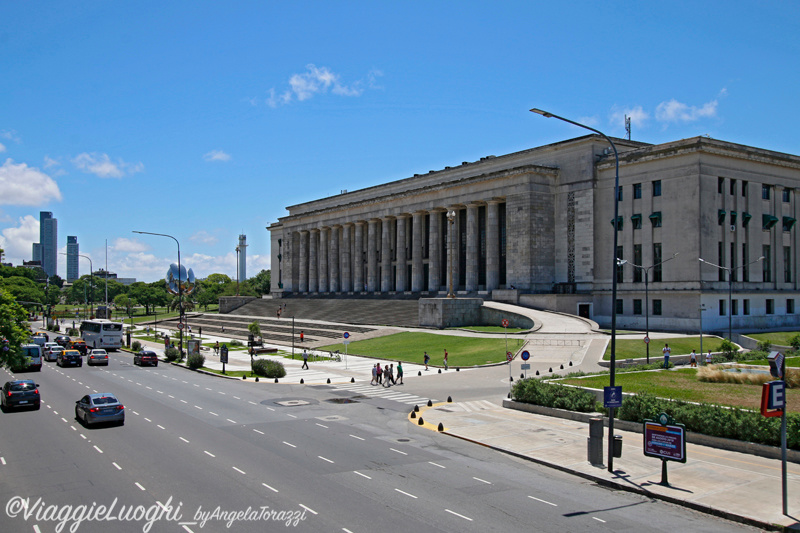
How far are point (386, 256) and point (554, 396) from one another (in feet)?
225

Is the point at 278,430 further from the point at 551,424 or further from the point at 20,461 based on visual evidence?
the point at 551,424

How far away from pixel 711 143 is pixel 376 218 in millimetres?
51170

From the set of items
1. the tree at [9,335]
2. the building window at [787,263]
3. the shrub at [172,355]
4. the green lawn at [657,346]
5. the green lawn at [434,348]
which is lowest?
the shrub at [172,355]

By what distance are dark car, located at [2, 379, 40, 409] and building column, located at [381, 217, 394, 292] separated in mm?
67337

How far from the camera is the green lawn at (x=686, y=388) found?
79.8 feet

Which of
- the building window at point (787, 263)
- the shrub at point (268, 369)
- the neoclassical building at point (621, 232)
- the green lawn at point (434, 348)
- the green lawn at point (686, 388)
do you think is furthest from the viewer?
the building window at point (787, 263)

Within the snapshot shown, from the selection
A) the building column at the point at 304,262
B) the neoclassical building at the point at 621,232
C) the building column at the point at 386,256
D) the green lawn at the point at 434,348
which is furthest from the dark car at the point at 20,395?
the building column at the point at 304,262

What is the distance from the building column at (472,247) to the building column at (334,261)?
1382 inches

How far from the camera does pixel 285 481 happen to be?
16.0 metres

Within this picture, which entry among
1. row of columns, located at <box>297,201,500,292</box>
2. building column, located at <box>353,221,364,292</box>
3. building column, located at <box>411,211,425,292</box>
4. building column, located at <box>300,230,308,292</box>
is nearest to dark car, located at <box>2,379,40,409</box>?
row of columns, located at <box>297,201,500,292</box>

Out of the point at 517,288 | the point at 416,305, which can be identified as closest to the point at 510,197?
the point at 517,288

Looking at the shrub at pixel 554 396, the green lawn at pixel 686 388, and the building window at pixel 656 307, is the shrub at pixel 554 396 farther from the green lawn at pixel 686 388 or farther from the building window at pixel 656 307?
Answer: the building window at pixel 656 307

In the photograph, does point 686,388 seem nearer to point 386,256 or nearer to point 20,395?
point 20,395

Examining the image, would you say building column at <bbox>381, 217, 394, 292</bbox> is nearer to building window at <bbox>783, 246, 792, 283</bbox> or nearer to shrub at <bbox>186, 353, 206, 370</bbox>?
shrub at <bbox>186, 353, 206, 370</bbox>
